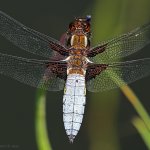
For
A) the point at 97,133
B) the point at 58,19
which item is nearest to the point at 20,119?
the point at 97,133

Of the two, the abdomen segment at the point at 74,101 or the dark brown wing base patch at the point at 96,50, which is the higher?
the dark brown wing base patch at the point at 96,50

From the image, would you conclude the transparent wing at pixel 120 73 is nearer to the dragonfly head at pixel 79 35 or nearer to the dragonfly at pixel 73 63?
the dragonfly at pixel 73 63

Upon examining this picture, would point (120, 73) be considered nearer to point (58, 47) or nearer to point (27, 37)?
point (58, 47)

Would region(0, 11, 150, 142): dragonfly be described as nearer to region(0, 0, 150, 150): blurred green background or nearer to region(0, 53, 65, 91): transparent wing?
region(0, 53, 65, 91): transparent wing

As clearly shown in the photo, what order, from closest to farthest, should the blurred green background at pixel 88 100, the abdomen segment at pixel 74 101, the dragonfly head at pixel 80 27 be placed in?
the abdomen segment at pixel 74 101, the dragonfly head at pixel 80 27, the blurred green background at pixel 88 100

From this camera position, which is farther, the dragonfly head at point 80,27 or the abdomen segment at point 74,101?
the dragonfly head at point 80,27

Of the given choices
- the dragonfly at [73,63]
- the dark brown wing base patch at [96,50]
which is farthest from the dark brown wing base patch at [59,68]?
the dark brown wing base patch at [96,50]

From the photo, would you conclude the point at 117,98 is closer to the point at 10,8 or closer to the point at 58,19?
the point at 58,19

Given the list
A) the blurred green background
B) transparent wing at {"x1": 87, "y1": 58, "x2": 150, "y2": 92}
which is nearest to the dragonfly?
transparent wing at {"x1": 87, "y1": 58, "x2": 150, "y2": 92}
